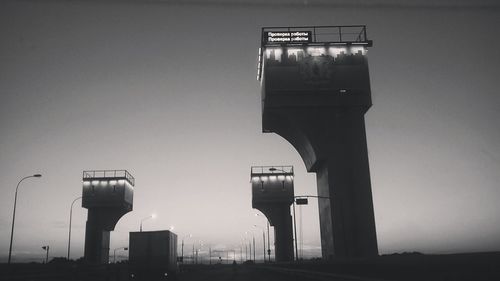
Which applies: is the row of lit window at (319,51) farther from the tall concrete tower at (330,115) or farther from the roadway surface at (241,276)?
the roadway surface at (241,276)

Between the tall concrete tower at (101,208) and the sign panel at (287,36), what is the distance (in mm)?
48182

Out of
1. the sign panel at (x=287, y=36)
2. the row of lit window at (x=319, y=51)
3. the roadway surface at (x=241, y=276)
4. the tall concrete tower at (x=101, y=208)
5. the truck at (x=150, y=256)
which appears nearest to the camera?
the truck at (x=150, y=256)

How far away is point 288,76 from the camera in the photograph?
156 feet

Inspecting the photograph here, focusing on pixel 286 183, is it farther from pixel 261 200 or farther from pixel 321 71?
pixel 321 71

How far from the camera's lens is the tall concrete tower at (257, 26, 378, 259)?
42.4 m

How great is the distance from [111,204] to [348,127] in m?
53.5

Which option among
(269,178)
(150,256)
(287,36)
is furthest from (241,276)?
(269,178)

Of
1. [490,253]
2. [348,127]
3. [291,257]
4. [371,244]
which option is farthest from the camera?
[291,257]

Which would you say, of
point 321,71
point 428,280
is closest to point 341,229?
point 321,71

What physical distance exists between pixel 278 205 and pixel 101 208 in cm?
3398

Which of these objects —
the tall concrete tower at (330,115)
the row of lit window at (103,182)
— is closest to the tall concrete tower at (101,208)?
the row of lit window at (103,182)

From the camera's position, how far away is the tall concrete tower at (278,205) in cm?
8319

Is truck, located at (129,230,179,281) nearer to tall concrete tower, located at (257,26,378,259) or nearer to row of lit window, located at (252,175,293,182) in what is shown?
tall concrete tower, located at (257,26,378,259)

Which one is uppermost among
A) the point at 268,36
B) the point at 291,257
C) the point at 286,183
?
the point at 268,36
